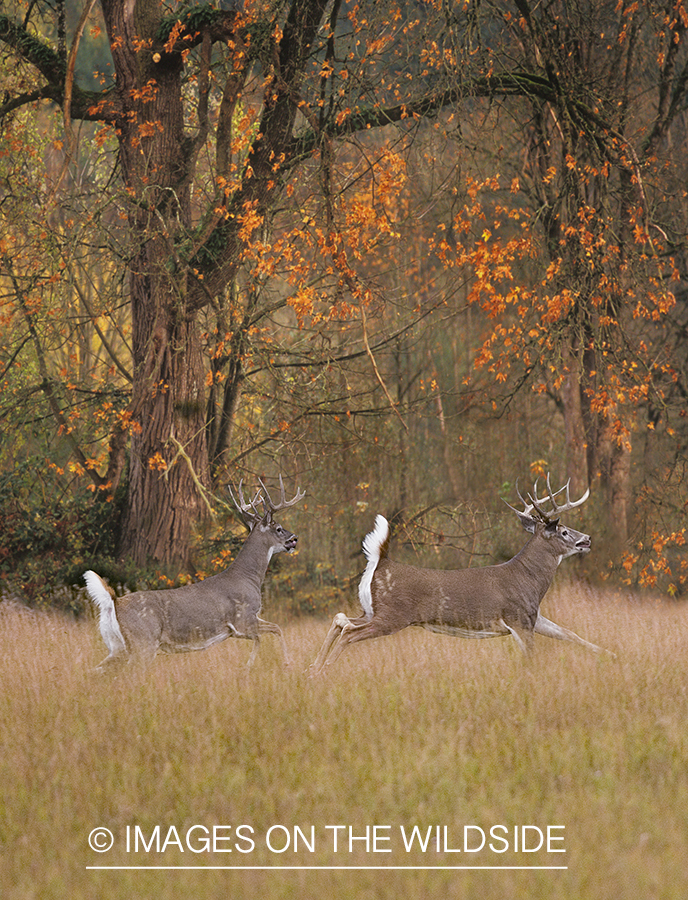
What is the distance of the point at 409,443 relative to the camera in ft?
58.9

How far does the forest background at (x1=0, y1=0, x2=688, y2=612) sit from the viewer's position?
10.5 metres

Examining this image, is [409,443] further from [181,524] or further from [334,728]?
[334,728]

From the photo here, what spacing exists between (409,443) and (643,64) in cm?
721

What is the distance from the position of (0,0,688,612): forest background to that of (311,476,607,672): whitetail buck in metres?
2.37

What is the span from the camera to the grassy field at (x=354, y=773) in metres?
4.41

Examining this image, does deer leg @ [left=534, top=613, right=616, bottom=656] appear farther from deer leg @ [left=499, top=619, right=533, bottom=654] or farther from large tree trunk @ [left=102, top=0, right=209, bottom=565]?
large tree trunk @ [left=102, top=0, right=209, bottom=565]

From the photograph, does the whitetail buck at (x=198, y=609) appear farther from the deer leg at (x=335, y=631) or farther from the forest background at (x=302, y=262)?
the forest background at (x=302, y=262)

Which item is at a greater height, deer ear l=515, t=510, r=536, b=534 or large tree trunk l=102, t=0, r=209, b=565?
large tree trunk l=102, t=0, r=209, b=565

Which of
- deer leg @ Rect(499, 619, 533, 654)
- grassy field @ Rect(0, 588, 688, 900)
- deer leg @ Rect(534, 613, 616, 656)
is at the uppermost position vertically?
deer leg @ Rect(534, 613, 616, 656)

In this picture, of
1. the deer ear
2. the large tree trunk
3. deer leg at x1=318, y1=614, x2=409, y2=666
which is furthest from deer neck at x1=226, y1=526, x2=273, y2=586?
the large tree trunk

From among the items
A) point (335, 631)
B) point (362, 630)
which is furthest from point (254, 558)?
point (362, 630)

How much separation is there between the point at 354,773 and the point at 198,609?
2.12 meters

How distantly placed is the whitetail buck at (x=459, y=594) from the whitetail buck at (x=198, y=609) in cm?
70

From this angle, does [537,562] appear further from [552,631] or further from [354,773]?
[354,773]
